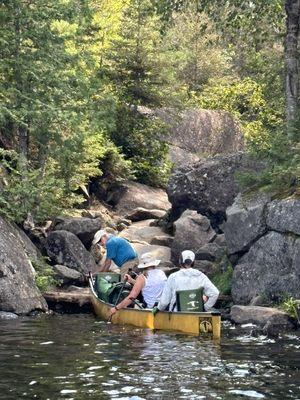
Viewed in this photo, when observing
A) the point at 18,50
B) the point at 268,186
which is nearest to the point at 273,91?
the point at 268,186

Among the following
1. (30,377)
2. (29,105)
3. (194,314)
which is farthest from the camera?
(29,105)

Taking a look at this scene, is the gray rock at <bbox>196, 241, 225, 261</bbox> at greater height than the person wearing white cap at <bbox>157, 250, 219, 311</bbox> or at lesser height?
greater

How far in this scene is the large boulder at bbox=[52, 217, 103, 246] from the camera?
24.9 m

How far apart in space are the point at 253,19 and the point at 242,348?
49.6 feet

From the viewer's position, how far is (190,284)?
15195 millimetres

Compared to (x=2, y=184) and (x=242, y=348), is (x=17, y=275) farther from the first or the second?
(x=242, y=348)

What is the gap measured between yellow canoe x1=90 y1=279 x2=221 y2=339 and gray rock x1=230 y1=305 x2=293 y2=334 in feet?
4.67

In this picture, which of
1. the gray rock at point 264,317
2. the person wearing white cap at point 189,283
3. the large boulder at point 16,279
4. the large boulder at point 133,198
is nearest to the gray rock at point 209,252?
the large boulder at point 16,279

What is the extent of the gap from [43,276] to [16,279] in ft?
6.26

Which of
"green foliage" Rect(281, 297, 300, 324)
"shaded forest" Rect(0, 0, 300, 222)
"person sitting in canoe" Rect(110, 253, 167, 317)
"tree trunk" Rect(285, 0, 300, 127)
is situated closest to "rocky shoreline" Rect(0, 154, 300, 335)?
"green foliage" Rect(281, 297, 300, 324)

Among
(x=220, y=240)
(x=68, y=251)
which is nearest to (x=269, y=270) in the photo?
(x=220, y=240)

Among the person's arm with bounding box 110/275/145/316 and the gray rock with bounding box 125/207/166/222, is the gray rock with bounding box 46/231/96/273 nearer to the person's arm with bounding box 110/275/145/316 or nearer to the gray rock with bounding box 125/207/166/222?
the person's arm with bounding box 110/275/145/316

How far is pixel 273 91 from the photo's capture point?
88.1 ft

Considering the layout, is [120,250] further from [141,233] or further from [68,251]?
[141,233]
